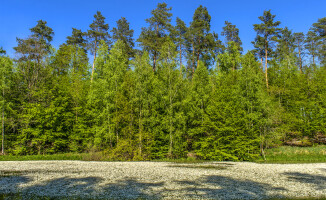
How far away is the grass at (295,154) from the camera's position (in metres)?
28.6

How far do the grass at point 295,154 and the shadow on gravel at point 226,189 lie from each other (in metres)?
16.2

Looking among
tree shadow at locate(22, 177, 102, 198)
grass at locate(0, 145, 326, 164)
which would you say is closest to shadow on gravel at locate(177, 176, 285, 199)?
tree shadow at locate(22, 177, 102, 198)

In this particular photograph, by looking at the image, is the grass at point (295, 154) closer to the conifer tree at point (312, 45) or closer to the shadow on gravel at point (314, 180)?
the shadow on gravel at point (314, 180)

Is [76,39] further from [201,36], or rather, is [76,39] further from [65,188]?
[65,188]

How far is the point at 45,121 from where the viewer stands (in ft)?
107

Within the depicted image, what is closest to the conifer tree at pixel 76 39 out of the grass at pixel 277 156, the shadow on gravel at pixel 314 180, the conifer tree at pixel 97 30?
the conifer tree at pixel 97 30

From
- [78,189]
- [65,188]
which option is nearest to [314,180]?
[78,189]

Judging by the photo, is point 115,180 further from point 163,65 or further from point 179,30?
point 179,30

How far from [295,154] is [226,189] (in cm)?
2453

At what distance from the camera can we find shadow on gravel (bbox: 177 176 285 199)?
11203 mm

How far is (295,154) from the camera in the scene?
31.2 meters

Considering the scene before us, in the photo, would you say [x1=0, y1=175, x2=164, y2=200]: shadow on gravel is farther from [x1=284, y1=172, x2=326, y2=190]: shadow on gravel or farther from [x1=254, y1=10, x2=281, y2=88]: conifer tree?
[x1=254, y1=10, x2=281, y2=88]: conifer tree

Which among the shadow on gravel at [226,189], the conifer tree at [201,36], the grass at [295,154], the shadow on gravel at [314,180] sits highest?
the conifer tree at [201,36]

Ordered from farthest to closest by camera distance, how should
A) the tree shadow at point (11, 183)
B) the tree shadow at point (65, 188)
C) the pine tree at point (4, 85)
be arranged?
the pine tree at point (4, 85) < the tree shadow at point (11, 183) < the tree shadow at point (65, 188)
